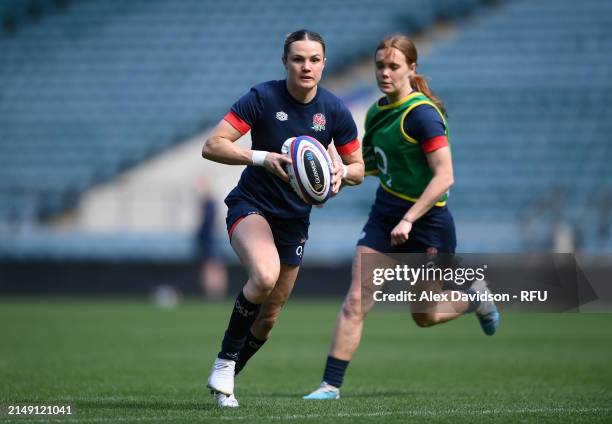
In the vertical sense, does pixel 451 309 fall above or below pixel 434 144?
below

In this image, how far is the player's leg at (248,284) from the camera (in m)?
6.18

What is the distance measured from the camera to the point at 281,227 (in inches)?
258

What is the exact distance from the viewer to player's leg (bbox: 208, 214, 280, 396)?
6176 millimetres

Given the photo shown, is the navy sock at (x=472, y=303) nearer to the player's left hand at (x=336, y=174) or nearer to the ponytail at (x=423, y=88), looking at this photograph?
the ponytail at (x=423, y=88)

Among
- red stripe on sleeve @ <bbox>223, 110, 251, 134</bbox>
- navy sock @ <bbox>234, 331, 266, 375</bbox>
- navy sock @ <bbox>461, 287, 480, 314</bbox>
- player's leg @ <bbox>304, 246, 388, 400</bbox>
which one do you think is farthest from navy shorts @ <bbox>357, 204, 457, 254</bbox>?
red stripe on sleeve @ <bbox>223, 110, 251, 134</bbox>

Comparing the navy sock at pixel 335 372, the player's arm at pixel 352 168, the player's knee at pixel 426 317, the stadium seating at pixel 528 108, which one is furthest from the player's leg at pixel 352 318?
the stadium seating at pixel 528 108

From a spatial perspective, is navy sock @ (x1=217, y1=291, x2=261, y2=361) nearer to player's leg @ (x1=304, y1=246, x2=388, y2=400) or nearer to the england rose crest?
player's leg @ (x1=304, y1=246, x2=388, y2=400)

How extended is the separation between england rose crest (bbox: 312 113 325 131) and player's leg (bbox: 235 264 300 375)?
871mm

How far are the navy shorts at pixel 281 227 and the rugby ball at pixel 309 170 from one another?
362 mm

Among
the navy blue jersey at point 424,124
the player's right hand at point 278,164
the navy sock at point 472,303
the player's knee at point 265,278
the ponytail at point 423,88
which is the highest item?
the ponytail at point 423,88

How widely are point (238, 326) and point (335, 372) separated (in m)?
0.98

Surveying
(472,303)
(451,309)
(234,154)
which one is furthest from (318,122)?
(472,303)

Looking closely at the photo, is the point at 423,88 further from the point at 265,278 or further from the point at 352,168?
the point at 265,278

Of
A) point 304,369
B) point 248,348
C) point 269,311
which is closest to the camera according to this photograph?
point 269,311
